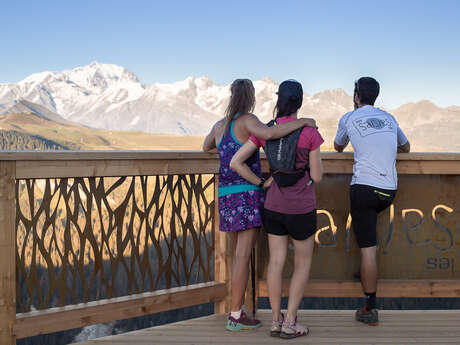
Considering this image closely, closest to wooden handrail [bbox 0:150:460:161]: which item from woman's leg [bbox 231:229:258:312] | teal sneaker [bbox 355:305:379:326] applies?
woman's leg [bbox 231:229:258:312]

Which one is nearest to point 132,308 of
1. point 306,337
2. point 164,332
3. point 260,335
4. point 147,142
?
point 164,332

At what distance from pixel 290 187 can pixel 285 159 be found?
6.9 inches

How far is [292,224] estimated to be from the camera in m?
3.29

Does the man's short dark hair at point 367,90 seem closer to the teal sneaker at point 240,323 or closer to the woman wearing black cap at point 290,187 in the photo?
the woman wearing black cap at point 290,187

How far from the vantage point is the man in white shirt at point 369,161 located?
3.61 m

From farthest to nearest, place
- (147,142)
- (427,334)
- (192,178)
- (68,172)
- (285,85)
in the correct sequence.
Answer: (147,142) → (192,178) → (427,334) → (68,172) → (285,85)

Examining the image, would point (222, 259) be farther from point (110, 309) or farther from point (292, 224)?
point (292, 224)

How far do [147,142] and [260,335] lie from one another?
118737 mm

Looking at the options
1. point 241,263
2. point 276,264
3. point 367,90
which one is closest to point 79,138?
point 241,263

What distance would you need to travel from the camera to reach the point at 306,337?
3.60 m

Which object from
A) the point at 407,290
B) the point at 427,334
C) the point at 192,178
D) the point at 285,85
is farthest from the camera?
the point at 407,290

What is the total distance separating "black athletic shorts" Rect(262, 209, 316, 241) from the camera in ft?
10.8

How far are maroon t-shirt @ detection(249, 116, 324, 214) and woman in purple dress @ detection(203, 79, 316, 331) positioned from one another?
184 mm

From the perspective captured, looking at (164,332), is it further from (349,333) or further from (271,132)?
(271,132)
